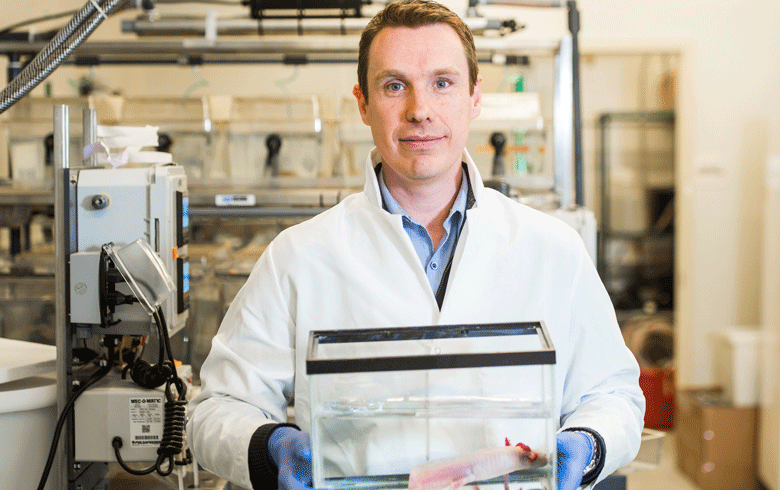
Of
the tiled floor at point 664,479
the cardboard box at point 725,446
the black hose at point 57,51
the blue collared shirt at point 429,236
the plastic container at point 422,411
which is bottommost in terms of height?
the tiled floor at point 664,479

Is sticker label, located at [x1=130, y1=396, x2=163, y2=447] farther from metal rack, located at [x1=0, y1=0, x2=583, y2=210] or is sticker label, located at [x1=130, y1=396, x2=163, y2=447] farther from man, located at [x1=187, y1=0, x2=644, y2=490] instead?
metal rack, located at [x1=0, y1=0, x2=583, y2=210]

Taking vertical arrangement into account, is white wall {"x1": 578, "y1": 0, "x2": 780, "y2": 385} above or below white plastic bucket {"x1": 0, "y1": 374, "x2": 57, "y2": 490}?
above

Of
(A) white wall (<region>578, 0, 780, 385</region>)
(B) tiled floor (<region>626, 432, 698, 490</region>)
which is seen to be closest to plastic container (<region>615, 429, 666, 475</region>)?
(B) tiled floor (<region>626, 432, 698, 490</region>)

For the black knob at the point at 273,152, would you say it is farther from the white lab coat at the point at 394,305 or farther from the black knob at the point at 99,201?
the white lab coat at the point at 394,305

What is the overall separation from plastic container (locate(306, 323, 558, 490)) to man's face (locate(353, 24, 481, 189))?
1.25ft

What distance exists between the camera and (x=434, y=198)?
1.17 metres

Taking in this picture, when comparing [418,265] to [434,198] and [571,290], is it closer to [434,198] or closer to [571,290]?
[434,198]

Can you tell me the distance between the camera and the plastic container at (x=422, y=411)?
0.77 metres

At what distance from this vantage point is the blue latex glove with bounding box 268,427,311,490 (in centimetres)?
88

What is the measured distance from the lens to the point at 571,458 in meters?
0.89

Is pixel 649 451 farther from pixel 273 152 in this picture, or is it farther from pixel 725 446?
pixel 725 446

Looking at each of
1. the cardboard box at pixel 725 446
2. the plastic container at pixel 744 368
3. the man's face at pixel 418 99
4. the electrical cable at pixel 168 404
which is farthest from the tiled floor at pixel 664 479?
the man's face at pixel 418 99

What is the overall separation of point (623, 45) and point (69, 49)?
3.49 m

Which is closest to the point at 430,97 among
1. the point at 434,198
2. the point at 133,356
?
the point at 434,198
